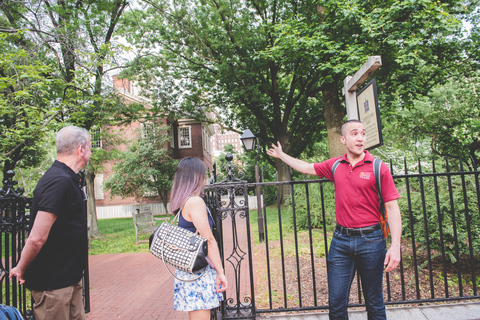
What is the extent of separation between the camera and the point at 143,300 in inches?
187

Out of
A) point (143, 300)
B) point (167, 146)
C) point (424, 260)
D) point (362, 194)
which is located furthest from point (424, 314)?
point (167, 146)

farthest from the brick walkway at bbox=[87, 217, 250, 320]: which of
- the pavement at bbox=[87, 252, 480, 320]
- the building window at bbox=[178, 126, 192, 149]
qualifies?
the building window at bbox=[178, 126, 192, 149]

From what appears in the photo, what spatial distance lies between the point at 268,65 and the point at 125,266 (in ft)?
41.5

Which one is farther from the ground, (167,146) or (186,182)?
(167,146)

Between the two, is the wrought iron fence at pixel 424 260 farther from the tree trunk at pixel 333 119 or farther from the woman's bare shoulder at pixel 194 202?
the tree trunk at pixel 333 119

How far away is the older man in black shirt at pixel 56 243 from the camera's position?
6.38 feet

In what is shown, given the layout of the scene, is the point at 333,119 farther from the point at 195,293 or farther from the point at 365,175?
the point at 195,293

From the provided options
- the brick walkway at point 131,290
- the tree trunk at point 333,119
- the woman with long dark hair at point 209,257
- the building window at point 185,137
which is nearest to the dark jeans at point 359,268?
the woman with long dark hair at point 209,257

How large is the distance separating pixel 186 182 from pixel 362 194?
149 centimetres

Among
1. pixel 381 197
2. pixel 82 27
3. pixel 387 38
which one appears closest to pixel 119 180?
pixel 82 27

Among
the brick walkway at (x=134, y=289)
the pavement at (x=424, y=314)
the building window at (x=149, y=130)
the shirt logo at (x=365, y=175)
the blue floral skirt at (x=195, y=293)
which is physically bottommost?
the brick walkway at (x=134, y=289)

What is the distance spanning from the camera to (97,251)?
9758mm

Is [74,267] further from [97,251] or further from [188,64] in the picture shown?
[188,64]

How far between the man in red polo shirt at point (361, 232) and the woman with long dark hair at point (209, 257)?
103 cm
